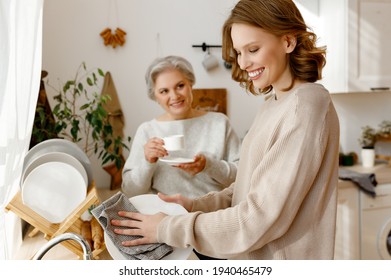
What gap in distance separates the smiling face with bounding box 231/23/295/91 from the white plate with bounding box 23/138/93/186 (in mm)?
974

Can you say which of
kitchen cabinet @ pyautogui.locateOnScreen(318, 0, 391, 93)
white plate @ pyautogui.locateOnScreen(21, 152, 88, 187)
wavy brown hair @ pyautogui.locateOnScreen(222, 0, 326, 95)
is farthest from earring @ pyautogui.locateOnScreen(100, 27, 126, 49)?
wavy brown hair @ pyautogui.locateOnScreen(222, 0, 326, 95)

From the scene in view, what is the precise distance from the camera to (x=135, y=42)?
2.43 metres

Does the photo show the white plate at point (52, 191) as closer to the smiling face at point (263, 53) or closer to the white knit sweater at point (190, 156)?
the white knit sweater at point (190, 156)

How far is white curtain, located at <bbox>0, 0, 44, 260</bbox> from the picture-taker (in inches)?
32.7

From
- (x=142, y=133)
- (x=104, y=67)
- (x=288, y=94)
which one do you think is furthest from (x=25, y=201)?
(x=104, y=67)

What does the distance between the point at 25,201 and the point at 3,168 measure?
1.84 feet

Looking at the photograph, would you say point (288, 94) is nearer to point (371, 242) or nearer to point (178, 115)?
point (178, 115)

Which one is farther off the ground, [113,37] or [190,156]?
[113,37]

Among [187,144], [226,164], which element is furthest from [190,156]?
[226,164]

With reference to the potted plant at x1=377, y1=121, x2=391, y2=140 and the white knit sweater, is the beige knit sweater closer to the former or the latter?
the white knit sweater

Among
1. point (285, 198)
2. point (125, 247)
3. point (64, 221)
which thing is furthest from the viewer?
point (64, 221)

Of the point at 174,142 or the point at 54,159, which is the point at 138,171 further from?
the point at 54,159

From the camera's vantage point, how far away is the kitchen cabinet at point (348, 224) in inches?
92.0

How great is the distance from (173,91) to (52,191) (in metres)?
0.54
